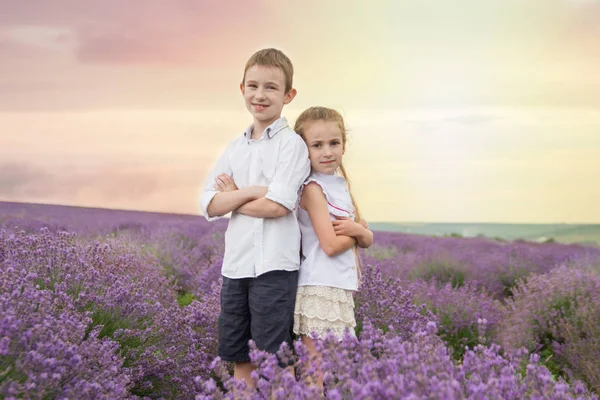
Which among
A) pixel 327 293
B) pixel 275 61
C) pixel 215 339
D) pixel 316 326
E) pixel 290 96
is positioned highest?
pixel 275 61

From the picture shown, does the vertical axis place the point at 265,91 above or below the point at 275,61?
below

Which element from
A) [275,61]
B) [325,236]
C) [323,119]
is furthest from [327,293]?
[275,61]

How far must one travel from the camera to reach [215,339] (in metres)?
4.05

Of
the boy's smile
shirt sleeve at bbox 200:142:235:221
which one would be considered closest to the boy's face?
the boy's smile

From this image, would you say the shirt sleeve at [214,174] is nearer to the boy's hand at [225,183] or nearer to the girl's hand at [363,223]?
the boy's hand at [225,183]

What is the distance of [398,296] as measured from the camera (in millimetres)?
4207

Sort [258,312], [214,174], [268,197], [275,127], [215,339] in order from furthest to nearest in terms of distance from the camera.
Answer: [215,339], [214,174], [275,127], [258,312], [268,197]

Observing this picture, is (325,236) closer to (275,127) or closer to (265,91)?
(275,127)

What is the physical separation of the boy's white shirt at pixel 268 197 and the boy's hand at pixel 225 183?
0.14ft

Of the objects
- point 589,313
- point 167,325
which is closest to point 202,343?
point 167,325

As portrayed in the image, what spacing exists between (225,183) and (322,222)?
56 cm

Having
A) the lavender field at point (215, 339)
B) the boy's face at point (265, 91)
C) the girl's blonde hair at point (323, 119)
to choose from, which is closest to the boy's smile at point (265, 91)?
the boy's face at point (265, 91)

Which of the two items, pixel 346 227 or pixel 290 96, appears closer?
pixel 346 227

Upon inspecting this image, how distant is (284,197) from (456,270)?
5.81 m
